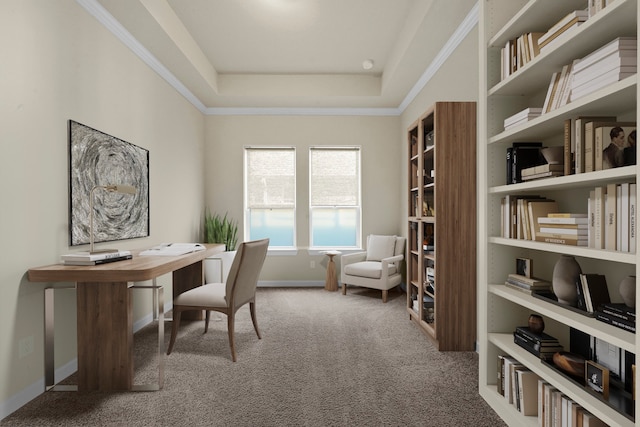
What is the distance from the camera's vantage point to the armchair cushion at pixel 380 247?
5.11m

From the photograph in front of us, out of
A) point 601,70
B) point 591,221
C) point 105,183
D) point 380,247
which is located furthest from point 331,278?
point 601,70

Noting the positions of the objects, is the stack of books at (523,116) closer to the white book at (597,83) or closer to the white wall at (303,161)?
the white book at (597,83)

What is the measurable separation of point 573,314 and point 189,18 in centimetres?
388

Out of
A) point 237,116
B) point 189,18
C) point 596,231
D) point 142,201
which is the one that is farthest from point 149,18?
point 596,231

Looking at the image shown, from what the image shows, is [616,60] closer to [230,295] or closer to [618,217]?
[618,217]

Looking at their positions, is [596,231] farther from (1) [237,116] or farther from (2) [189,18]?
(1) [237,116]

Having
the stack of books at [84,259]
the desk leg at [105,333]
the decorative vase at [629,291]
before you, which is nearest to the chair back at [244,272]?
the desk leg at [105,333]

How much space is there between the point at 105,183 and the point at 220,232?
7.16 feet

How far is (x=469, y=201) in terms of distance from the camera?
9.76 ft

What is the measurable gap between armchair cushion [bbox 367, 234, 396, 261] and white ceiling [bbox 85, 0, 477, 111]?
6.52 ft

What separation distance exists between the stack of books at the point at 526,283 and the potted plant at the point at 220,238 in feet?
10.7

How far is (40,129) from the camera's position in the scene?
221cm

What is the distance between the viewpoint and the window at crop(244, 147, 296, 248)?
221 inches

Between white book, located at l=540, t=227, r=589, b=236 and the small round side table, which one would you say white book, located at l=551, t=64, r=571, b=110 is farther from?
the small round side table
